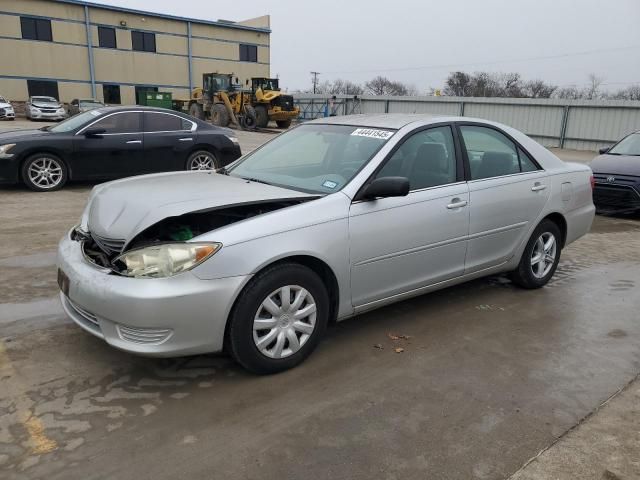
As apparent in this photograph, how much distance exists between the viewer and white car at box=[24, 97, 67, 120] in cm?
3012

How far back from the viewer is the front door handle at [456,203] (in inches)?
162

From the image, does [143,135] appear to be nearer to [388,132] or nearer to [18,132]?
[18,132]

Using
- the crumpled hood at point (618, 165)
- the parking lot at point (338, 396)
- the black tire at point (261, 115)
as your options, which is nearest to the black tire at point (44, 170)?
the parking lot at point (338, 396)

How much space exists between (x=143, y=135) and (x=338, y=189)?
683 centimetres

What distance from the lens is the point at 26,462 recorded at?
2506 mm

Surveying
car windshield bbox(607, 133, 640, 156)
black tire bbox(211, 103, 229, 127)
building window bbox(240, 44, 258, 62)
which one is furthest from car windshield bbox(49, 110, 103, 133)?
building window bbox(240, 44, 258, 62)

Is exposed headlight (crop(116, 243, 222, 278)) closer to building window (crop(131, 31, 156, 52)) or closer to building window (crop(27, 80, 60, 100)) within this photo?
building window (crop(27, 80, 60, 100))

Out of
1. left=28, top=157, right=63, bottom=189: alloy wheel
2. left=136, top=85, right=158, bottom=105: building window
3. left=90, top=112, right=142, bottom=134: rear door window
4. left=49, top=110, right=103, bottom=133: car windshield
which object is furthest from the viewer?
left=136, top=85, right=158, bottom=105: building window

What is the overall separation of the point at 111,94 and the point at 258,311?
42018 mm

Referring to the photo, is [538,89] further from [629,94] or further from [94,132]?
[94,132]

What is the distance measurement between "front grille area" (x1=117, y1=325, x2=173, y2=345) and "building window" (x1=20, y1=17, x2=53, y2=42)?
41.4 m

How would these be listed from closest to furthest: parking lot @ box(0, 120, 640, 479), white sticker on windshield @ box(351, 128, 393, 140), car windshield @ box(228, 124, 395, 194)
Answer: parking lot @ box(0, 120, 640, 479), car windshield @ box(228, 124, 395, 194), white sticker on windshield @ box(351, 128, 393, 140)

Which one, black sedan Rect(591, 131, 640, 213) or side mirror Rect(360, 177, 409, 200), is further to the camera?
black sedan Rect(591, 131, 640, 213)

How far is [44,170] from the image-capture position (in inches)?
352
